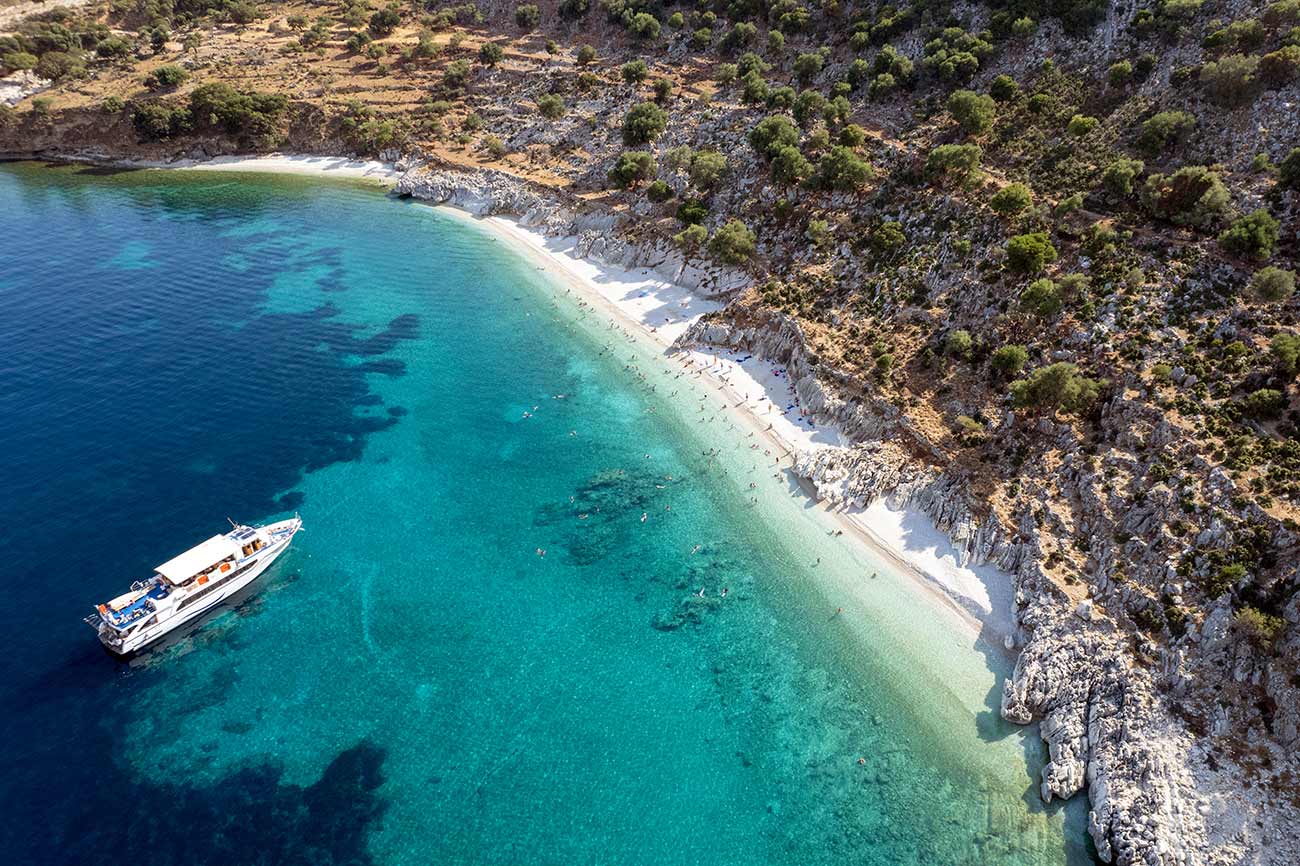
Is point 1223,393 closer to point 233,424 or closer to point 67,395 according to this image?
point 233,424

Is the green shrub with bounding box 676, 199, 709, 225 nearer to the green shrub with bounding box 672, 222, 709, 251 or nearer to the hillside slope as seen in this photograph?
the hillside slope

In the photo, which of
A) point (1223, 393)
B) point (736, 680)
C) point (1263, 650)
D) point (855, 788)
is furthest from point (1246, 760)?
point (736, 680)

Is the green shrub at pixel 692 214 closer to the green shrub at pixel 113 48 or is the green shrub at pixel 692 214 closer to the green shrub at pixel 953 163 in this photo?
the green shrub at pixel 953 163

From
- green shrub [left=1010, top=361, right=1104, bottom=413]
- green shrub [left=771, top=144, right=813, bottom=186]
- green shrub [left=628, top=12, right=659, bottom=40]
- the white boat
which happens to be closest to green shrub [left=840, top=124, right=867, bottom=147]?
green shrub [left=771, top=144, right=813, bottom=186]

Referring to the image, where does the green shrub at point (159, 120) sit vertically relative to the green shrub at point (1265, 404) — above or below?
below

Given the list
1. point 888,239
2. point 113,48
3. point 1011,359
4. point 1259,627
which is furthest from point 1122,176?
point 113,48

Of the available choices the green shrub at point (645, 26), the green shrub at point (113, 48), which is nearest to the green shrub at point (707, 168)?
the green shrub at point (645, 26)
